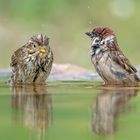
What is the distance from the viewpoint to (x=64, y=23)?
14805 millimetres

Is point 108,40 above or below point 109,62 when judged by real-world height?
above

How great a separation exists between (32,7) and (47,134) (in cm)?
972

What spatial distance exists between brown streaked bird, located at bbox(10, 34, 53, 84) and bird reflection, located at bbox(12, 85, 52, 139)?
2126 mm

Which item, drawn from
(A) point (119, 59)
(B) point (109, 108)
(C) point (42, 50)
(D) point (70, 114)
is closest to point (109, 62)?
(A) point (119, 59)

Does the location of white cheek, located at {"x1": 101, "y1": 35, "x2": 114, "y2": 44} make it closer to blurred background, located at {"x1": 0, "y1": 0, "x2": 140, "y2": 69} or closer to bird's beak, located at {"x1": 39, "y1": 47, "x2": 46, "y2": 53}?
bird's beak, located at {"x1": 39, "y1": 47, "x2": 46, "y2": 53}

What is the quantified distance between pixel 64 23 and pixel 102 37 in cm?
520

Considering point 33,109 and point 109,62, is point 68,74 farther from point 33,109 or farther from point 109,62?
point 33,109

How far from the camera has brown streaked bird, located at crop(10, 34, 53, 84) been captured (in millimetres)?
9898

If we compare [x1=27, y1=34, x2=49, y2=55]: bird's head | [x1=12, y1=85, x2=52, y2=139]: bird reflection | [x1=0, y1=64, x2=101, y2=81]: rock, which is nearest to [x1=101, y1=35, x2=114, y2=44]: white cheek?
[x1=0, y1=64, x2=101, y2=81]: rock

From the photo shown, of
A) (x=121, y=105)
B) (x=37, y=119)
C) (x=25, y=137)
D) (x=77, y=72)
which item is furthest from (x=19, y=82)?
(x=25, y=137)

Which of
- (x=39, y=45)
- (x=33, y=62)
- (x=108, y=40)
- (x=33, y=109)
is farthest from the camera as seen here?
(x=39, y=45)

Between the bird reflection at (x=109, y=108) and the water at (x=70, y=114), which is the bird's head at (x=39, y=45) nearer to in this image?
the water at (x=70, y=114)

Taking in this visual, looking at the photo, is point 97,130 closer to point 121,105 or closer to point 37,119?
point 37,119

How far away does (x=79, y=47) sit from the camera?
48.1 feet
